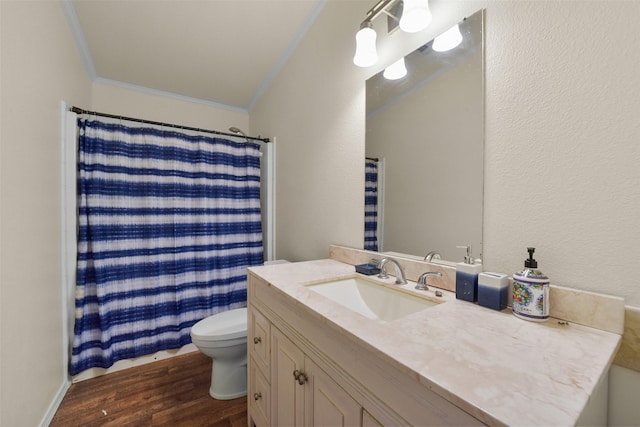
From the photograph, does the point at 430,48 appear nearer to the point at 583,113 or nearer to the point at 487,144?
the point at 487,144

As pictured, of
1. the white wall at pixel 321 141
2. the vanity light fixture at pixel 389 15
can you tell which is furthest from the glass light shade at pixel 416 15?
the white wall at pixel 321 141

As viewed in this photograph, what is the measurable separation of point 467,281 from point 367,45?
108 cm

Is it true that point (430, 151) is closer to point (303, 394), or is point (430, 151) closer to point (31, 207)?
point (303, 394)

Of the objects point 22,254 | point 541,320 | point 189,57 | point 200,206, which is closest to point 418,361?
point 541,320

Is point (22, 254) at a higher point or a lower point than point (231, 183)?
lower

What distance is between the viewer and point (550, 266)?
73cm

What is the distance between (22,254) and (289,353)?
122 cm

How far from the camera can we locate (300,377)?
0.84m

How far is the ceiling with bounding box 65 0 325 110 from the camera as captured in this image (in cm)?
163

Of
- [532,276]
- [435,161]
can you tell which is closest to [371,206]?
[435,161]

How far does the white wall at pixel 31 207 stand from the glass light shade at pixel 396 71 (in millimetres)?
1503

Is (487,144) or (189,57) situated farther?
(189,57)

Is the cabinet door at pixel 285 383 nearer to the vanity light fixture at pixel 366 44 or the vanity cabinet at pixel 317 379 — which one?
the vanity cabinet at pixel 317 379

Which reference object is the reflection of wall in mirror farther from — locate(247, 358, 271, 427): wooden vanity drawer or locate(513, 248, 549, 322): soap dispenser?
locate(247, 358, 271, 427): wooden vanity drawer
